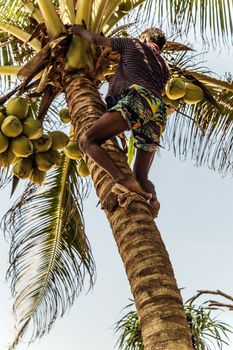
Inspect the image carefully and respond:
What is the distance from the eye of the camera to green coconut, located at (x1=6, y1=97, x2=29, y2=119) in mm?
3840

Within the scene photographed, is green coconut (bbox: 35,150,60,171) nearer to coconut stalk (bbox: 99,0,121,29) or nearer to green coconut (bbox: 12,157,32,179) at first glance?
green coconut (bbox: 12,157,32,179)

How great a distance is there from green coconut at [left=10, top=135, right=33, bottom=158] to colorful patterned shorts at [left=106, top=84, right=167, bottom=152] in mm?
581

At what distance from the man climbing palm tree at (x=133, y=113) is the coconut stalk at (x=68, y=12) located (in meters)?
0.55

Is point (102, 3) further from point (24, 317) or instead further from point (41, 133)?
point (24, 317)

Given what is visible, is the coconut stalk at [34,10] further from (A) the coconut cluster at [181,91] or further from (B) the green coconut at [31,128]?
(B) the green coconut at [31,128]

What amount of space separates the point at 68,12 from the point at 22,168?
1272 millimetres

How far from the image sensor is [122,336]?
8.96 metres

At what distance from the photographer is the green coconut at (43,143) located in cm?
405

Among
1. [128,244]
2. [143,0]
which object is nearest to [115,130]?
[128,244]

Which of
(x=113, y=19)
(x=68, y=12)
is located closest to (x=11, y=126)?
(x=68, y=12)

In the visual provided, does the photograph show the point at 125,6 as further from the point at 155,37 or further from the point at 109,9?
the point at 155,37

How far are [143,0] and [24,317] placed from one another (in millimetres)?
3125

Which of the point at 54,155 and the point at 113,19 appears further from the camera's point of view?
the point at 113,19

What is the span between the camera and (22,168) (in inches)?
162
